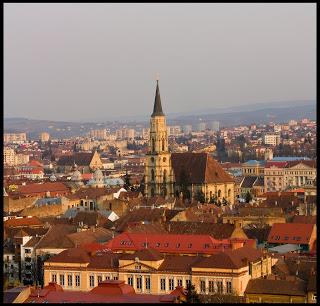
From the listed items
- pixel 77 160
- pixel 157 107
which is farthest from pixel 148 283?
pixel 77 160

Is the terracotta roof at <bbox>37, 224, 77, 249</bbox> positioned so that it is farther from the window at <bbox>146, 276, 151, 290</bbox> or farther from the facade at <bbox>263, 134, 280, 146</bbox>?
the facade at <bbox>263, 134, 280, 146</bbox>

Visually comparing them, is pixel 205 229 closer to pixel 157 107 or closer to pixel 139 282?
pixel 139 282

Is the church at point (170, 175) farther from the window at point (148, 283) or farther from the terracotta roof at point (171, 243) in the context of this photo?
the window at point (148, 283)

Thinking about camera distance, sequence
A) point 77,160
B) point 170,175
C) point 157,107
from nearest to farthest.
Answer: point 170,175
point 157,107
point 77,160

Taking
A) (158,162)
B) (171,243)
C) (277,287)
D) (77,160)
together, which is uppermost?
(158,162)

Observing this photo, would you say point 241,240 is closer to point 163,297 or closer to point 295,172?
point 163,297

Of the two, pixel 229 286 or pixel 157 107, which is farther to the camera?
pixel 157 107

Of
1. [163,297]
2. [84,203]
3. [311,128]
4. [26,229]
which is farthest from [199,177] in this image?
[311,128]
